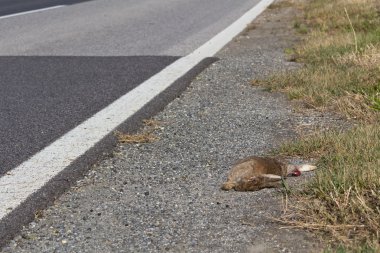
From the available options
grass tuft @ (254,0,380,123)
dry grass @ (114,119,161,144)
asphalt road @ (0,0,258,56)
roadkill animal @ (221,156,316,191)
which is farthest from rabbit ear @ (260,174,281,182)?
asphalt road @ (0,0,258,56)

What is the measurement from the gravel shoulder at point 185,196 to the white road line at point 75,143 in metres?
0.18

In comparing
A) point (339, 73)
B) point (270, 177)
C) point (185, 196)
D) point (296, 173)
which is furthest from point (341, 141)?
point (339, 73)

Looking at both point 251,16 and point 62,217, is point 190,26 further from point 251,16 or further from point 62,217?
point 62,217

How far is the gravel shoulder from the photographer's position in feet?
8.71

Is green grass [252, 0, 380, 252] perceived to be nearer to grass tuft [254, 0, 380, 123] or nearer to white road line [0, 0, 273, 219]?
grass tuft [254, 0, 380, 123]

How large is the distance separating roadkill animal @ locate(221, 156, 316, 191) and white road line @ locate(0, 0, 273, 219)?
90 cm

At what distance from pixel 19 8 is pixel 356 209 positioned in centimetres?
1253

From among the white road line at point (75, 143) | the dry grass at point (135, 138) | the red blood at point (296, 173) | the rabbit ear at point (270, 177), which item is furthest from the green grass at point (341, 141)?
the white road line at point (75, 143)

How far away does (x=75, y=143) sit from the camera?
13.1 ft

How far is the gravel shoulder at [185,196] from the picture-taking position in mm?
2656

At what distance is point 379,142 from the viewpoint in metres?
3.55

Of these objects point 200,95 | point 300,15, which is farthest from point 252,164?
point 300,15

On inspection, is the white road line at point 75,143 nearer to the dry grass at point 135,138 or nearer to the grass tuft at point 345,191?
the dry grass at point 135,138

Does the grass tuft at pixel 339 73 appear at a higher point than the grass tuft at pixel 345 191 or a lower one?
lower
